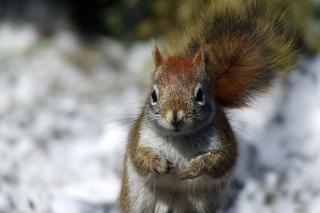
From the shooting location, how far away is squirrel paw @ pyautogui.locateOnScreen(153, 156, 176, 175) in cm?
148

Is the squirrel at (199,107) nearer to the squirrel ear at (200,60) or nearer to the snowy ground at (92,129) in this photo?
the squirrel ear at (200,60)

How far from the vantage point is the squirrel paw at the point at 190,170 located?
1.49 m

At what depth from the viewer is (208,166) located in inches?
60.6

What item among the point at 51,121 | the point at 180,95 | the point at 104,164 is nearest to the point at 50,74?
the point at 51,121

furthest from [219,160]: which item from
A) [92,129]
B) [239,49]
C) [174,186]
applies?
[92,129]

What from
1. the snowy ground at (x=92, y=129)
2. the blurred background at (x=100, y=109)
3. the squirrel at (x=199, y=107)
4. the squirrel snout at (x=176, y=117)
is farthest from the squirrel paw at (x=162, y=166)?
the blurred background at (x=100, y=109)

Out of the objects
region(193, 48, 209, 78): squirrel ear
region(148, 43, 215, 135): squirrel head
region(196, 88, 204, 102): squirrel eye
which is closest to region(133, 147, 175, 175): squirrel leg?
region(148, 43, 215, 135): squirrel head

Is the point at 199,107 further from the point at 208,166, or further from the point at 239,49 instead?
the point at 239,49

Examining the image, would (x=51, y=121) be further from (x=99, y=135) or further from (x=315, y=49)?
(x=315, y=49)

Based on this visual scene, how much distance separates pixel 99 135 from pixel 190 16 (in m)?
1.09

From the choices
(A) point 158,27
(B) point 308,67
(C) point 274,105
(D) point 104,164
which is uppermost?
(A) point 158,27

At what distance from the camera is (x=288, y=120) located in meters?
2.54

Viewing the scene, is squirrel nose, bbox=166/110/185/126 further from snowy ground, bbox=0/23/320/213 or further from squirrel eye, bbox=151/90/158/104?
snowy ground, bbox=0/23/320/213

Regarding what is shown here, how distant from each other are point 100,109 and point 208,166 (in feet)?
5.20
